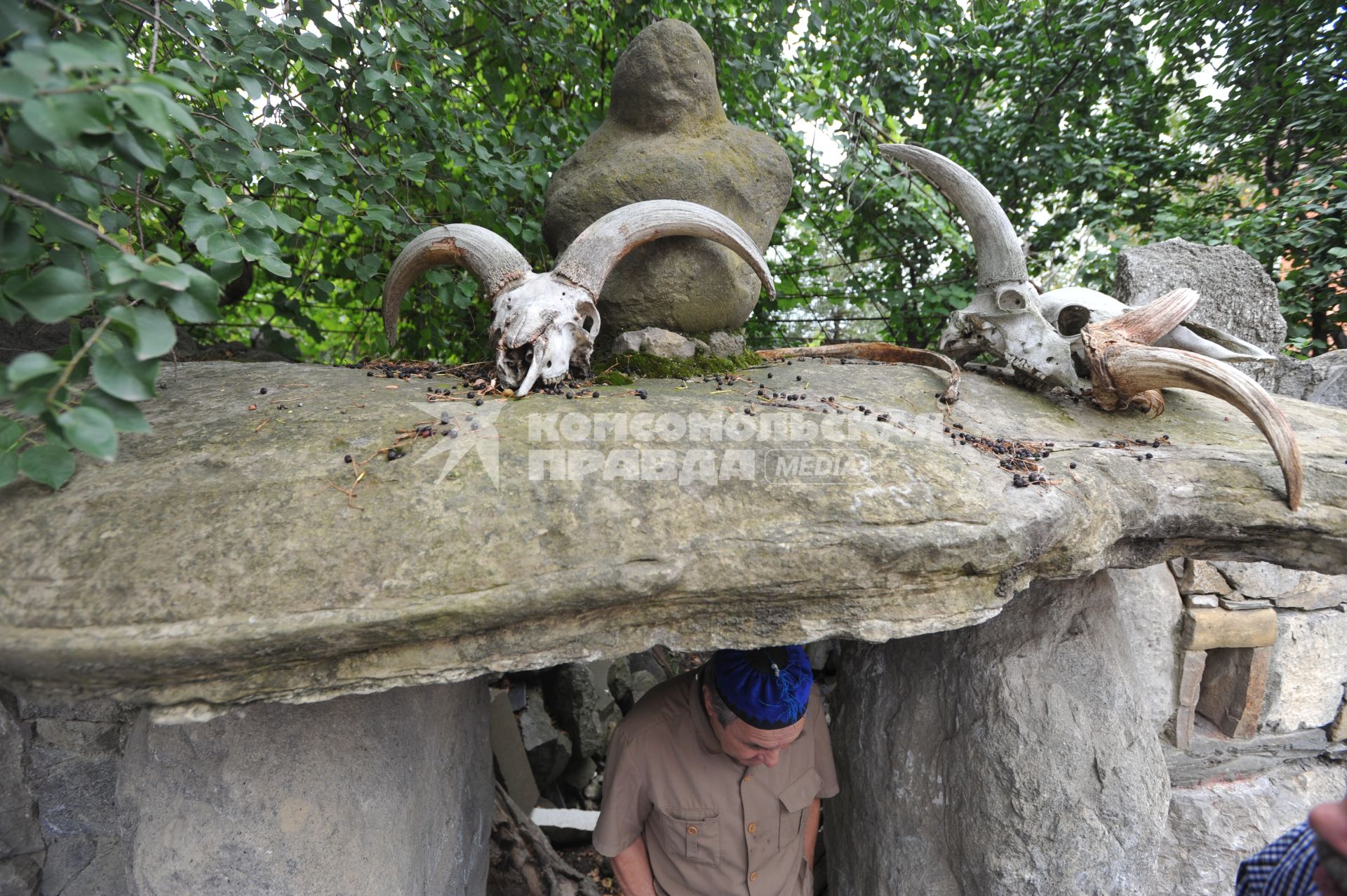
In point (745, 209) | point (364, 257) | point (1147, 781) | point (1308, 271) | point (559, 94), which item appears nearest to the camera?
point (1147, 781)

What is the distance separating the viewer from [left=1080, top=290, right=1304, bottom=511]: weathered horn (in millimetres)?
1913

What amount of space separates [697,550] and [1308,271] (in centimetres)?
425

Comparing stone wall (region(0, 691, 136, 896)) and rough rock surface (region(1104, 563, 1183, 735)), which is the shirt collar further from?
rough rock surface (region(1104, 563, 1183, 735))

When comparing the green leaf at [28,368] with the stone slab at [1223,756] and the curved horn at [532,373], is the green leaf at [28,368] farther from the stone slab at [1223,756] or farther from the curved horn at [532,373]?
the stone slab at [1223,756]

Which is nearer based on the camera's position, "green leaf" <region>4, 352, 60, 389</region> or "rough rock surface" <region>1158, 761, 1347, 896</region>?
"green leaf" <region>4, 352, 60, 389</region>

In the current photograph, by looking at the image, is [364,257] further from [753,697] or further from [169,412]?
[753,697]

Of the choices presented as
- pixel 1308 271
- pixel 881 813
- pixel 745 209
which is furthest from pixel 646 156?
pixel 1308 271

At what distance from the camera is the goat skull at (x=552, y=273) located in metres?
1.99

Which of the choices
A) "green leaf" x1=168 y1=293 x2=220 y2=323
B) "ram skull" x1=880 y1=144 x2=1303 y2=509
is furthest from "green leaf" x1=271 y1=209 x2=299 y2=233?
"ram skull" x1=880 y1=144 x2=1303 y2=509

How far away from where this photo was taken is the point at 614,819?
2.18 metres

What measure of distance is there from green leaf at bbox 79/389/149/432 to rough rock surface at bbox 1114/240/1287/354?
3432 mm

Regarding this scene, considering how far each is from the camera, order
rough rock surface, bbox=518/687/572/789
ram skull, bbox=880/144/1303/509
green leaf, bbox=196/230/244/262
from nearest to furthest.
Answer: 1. green leaf, bbox=196/230/244/262
2. ram skull, bbox=880/144/1303/509
3. rough rock surface, bbox=518/687/572/789

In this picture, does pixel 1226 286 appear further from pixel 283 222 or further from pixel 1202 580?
pixel 283 222

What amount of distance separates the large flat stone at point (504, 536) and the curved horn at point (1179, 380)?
0.11 metres
